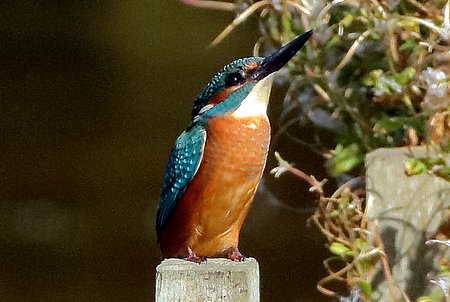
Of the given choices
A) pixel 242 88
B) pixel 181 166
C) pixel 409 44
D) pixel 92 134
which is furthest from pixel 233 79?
pixel 92 134

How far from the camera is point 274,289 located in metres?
1.90

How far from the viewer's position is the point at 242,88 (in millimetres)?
1074

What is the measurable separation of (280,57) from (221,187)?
164mm

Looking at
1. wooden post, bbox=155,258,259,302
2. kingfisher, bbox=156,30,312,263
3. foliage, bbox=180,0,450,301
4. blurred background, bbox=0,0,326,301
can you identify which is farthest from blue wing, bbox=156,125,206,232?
blurred background, bbox=0,0,326,301

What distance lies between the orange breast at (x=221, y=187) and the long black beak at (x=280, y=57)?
0.06 m

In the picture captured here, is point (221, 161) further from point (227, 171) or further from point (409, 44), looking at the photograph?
point (409, 44)

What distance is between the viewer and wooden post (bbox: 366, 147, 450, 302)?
1.10 metres

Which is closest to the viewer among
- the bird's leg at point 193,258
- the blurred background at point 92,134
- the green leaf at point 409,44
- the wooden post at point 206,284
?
the wooden post at point 206,284

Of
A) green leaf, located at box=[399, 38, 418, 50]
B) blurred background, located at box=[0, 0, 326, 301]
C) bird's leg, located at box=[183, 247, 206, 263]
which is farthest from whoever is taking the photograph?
blurred background, located at box=[0, 0, 326, 301]

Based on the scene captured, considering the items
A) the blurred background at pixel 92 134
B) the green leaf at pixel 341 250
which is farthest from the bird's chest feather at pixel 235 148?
the blurred background at pixel 92 134

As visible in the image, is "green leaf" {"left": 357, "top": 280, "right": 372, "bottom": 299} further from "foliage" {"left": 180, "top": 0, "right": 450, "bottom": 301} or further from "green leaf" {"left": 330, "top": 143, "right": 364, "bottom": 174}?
"green leaf" {"left": 330, "top": 143, "right": 364, "bottom": 174}

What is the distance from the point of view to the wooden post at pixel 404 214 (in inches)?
43.3

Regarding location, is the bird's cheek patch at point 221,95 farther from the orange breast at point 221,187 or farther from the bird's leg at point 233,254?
the bird's leg at point 233,254

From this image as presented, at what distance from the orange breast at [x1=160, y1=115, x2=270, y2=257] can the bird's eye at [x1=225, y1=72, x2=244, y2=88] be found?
0.04 m
